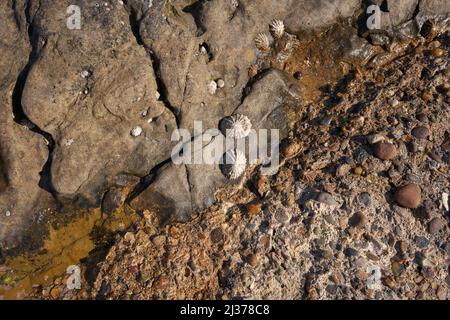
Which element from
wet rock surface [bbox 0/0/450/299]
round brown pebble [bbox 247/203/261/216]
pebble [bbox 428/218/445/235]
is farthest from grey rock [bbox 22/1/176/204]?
pebble [bbox 428/218/445/235]

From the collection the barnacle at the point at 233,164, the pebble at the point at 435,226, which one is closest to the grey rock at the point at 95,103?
the barnacle at the point at 233,164

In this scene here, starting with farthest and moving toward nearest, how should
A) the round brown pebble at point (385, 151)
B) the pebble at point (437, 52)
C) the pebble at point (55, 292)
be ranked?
the pebble at point (437, 52) → the pebble at point (55, 292) → the round brown pebble at point (385, 151)

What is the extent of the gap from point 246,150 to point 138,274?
2053 mm

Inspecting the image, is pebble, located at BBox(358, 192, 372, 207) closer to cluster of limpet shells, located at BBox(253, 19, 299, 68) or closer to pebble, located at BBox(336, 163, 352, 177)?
pebble, located at BBox(336, 163, 352, 177)

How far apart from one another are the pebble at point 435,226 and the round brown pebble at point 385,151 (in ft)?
2.84

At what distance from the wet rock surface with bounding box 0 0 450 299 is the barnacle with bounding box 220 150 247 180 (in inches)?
5.1

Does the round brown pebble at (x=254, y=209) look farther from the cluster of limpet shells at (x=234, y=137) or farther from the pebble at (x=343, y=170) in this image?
the pebble at (x=343, y=170)

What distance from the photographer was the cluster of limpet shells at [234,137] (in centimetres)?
477

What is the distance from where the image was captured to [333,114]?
497cm

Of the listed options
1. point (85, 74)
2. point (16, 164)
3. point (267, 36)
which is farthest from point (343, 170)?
point (16, 164)

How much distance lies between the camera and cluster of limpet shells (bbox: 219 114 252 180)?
4.77m

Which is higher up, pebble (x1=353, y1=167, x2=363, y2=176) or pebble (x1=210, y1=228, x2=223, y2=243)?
pebble (x1=353, y1=167, x2=363, y2=176)

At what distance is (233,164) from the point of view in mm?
4746

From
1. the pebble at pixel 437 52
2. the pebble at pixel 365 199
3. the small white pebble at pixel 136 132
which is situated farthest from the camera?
the pebble at pixel 437 52
